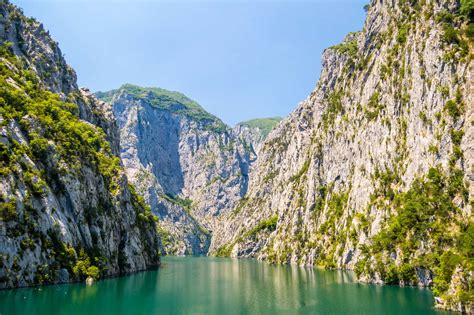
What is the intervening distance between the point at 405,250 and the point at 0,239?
219 ft

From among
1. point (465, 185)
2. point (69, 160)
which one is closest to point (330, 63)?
point (465, 185)

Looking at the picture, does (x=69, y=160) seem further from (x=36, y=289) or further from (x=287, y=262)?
(x=287, y=262)

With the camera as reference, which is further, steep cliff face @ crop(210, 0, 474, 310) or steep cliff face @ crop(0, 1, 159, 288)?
steep cliff face @ crop(210, 0, 474, 310)

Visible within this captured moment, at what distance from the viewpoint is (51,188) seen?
7362cm

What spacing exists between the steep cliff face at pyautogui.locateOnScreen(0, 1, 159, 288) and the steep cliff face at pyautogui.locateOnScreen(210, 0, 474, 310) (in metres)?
53.8

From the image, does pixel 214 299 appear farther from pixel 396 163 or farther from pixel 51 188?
pixel 396 163

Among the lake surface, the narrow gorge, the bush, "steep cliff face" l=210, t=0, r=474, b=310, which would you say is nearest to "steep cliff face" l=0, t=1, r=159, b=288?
the bush

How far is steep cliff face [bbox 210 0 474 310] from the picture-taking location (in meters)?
69.7

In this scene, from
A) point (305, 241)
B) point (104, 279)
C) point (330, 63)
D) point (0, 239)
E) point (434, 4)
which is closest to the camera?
point (0, 239)

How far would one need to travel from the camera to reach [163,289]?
2744 inches

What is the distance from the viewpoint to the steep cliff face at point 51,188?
59812 millimetres

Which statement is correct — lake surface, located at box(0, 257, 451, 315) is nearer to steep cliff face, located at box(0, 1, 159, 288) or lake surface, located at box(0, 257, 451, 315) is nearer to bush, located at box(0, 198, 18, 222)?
steep cliff face, located at box(0, 1, 159, 288)

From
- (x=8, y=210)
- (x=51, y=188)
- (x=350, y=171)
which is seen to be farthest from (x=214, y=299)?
(x=350, y=171)

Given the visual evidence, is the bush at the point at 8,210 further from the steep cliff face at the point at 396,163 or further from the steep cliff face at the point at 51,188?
the steep cliff face at the point at 396,163
